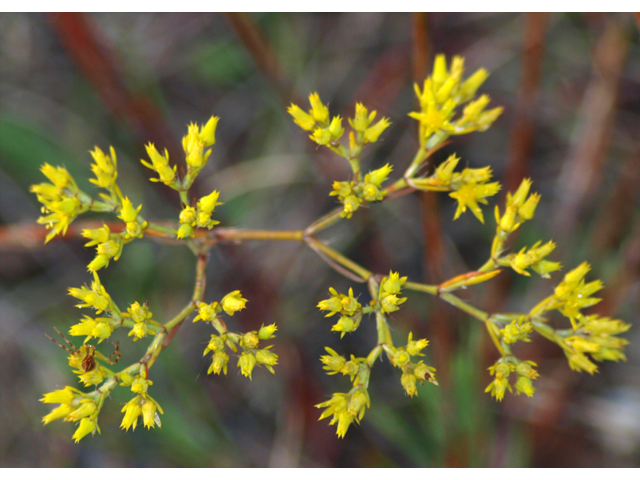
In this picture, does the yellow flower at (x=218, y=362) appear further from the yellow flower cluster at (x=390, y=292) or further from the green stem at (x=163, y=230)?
the yellow flower cluster at (x=390, y=292)

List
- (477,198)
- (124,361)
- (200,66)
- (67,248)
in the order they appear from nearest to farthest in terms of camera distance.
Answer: (477,198) < (124,361) < (67,248) < (200,66)

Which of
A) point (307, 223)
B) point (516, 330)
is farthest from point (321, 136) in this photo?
point (307, 223)

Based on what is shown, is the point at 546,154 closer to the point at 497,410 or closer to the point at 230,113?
the point at 497,410

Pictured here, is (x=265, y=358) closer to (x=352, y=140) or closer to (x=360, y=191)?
(x=360, y=191)

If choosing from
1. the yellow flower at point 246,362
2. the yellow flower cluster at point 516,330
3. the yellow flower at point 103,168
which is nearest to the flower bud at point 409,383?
the yellow flower cluster at point 516,330

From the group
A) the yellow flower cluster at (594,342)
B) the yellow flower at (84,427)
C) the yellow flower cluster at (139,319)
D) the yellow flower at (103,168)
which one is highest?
the yellow flower at (103,168)

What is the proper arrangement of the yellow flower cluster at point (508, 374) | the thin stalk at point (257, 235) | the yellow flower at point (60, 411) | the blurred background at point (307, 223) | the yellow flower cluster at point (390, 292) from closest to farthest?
1. the yellow flower at point (60, 411)
2. the yellow flower cluster at point (390, 292)
3. the yellow flower cluster at point (508, 374)
4. the thin stalk at point (257, 235)
5. the blurred background at point (307, 223)

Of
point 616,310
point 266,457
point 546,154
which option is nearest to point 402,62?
point 546,154
